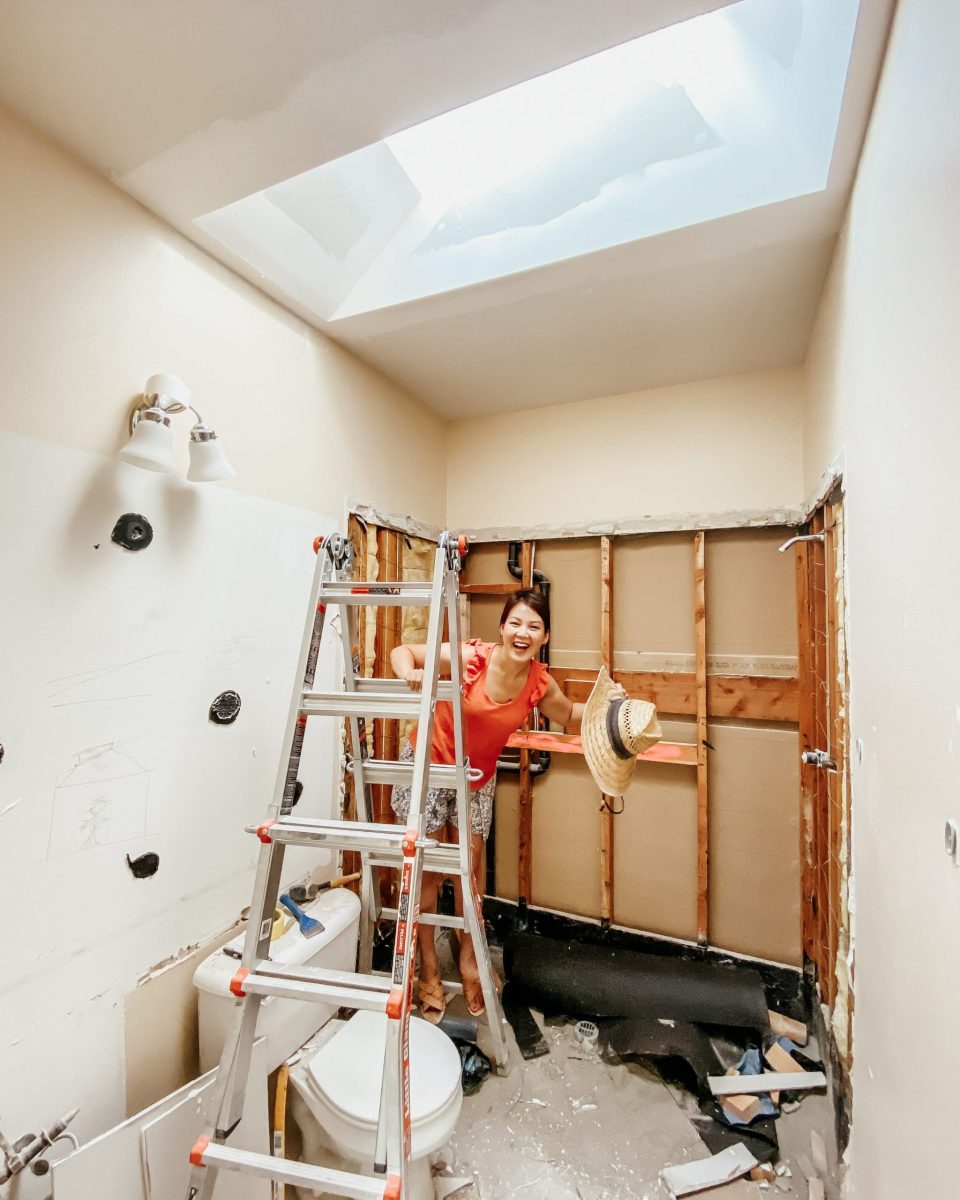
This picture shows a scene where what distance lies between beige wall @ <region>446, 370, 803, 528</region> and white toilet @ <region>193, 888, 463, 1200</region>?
7.14 feet

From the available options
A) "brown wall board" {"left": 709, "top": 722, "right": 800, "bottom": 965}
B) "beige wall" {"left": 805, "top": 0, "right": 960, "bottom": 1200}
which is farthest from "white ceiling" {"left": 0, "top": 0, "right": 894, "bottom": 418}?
"brown wall board" {"left": 709, "top": 722, "right": 800, "bottom": 965}

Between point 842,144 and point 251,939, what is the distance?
2.42 metres

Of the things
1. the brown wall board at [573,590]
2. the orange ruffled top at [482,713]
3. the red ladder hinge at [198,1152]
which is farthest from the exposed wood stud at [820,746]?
the red ladder hinge at [198,1152]

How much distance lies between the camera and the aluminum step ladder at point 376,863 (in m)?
1.17

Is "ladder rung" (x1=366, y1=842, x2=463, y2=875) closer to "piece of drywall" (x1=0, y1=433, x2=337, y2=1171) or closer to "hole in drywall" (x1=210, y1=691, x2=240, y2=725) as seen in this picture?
"piece of drywall" (x1=0, y1=433, x2=337, y2=1171)

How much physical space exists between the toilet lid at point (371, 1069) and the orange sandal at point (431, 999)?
49cm

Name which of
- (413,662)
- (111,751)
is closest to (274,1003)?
(111,751)

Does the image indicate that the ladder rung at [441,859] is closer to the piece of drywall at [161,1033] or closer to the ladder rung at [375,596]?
the piece of drywall at [161,1033]

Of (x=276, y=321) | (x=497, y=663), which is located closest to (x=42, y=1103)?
(x=497, y=663)

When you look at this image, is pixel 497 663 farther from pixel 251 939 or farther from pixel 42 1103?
pixel 42 1103

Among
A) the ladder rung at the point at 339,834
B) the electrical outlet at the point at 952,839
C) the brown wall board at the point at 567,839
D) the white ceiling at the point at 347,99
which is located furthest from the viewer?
the brown wall board at the point at 567,839

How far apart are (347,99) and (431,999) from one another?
290 cm

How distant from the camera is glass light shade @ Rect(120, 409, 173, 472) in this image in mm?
1353

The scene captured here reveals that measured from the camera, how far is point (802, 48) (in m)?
1.30
